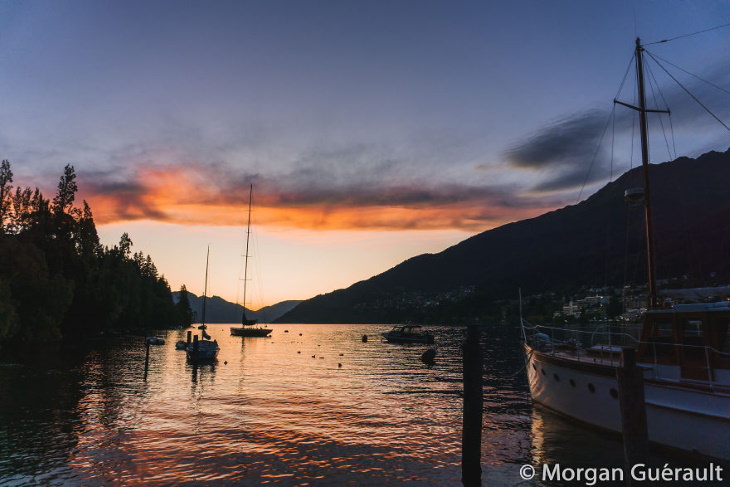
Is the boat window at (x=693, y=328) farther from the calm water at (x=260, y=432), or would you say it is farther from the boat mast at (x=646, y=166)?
the calm water at (x=260, y=432)

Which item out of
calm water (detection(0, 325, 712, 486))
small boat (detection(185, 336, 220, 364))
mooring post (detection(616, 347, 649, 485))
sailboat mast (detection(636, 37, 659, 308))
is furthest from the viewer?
small boat (detection(185, 336, 220, 364))

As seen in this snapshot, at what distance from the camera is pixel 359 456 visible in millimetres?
19125

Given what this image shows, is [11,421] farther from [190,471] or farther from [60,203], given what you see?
[60,203]

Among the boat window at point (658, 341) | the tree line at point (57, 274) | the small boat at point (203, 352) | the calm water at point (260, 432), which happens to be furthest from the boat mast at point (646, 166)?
the tree line at point (57, 274)

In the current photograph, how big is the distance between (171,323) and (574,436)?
6819 inches

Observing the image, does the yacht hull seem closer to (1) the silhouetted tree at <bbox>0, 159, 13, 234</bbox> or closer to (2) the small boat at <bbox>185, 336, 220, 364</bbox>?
(2) the small boat at <bbox>185, 336, 220, 364</bbox>

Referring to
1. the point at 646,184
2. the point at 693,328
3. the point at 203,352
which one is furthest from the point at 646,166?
the point at 203,352

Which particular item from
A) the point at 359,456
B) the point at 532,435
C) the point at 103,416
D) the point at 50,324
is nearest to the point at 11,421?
the point at 103,416

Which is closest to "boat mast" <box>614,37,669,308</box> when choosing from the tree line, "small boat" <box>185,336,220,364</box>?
"small boat" <box>185,336,220,364</box>

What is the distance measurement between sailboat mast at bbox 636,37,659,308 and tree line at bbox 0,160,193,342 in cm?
6011

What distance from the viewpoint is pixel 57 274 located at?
7294cm

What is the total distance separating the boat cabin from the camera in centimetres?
1730

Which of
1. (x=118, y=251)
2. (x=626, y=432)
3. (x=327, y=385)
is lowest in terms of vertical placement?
(x=327, y=385)

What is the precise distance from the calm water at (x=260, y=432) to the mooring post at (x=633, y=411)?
18.6ft
